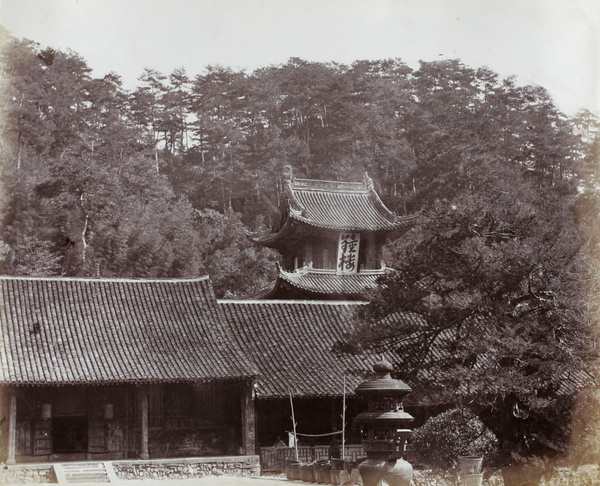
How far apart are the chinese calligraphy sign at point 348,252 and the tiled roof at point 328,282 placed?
0.32 m

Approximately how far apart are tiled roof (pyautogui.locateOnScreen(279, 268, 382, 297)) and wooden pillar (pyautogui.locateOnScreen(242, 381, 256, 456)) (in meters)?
9.48

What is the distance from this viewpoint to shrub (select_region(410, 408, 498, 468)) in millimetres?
22406

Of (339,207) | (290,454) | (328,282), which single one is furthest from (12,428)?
(339,207)

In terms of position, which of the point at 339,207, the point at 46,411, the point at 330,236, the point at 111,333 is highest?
the point at 339,207

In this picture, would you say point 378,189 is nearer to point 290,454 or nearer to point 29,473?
point 290,454

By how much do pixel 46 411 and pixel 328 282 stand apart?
46.1ft

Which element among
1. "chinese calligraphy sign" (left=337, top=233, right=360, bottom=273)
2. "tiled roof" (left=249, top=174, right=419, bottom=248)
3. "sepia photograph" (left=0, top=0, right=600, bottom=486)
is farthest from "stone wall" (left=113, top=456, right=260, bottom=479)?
"chinese calligraphy sign" (left=337, top=233, right=360, bottom=273)


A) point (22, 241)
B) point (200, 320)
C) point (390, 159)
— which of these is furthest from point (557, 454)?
point (390, 159)

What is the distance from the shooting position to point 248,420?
26.4 meters

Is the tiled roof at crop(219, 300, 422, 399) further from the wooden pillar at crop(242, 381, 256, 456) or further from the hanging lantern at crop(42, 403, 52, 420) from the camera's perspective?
the hanging lantern at crop(42, 403, 52, 420)

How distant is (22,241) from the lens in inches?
1630

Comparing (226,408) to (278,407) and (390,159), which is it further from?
(390,159)

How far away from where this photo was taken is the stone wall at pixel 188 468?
2495 cm

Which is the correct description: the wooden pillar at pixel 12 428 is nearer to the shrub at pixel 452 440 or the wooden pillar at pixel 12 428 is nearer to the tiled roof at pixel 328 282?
the shrub at pixel 452 440
